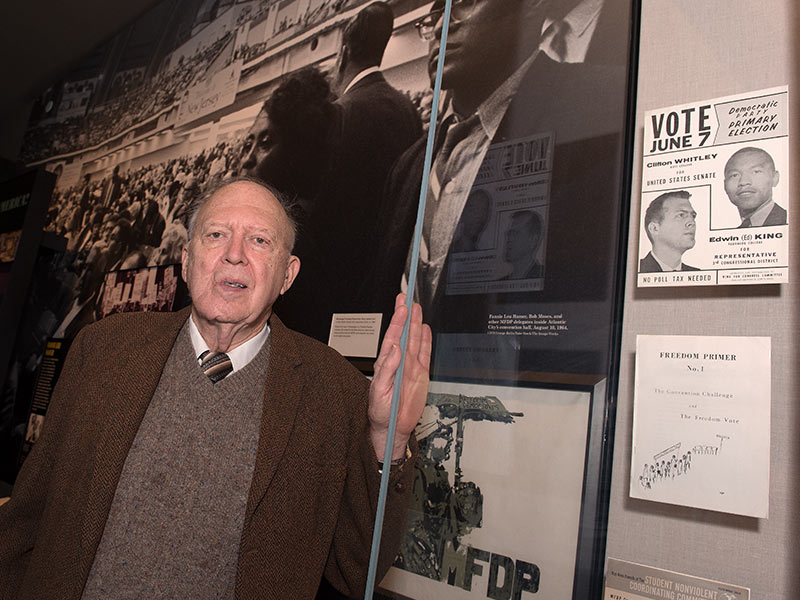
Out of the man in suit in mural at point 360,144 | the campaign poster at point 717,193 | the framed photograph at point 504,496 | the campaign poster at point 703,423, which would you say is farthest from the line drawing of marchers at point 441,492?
the man in suit in mural at point 360,144

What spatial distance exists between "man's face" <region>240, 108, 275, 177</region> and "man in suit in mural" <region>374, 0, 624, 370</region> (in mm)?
1513

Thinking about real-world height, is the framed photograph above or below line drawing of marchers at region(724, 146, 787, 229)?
below

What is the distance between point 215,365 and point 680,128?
1.11 metres

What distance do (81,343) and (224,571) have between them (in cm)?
68

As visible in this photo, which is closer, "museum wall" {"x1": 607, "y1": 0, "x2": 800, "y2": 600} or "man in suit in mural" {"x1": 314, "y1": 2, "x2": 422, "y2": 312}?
"museum wall" {"x1": 607, "y1": 0, "x2": 800, "y2": 600}

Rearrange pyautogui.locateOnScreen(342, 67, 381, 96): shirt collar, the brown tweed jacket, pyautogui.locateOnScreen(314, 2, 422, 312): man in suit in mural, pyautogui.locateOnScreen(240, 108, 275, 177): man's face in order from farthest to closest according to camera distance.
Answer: pyautogui.locateOnScreen(240, 108, 275, 177): man's face, pyautogui.locateOnScreen(342, 67, 381, 96): shirt collar, pyautogui.locateOnScreen(314, 2, 422, 312): man in suit in mural, the brown tweed jacket

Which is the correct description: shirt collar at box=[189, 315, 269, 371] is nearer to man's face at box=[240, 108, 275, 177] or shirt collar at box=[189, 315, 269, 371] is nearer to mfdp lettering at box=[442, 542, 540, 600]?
mfdp lettering at box=[442, 542, 540, 600]

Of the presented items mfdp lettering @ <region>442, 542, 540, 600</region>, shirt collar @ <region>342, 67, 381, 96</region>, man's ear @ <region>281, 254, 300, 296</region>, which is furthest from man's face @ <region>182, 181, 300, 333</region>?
mfdp lettering @ <region>442, 542, 540, 600</region>

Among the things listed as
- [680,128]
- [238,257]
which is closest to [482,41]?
[680,128]

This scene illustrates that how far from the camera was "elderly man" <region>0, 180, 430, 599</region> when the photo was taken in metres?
1.18

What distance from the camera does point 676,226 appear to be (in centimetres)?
68

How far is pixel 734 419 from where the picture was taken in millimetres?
602

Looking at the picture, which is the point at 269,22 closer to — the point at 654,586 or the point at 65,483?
the point at 65,483

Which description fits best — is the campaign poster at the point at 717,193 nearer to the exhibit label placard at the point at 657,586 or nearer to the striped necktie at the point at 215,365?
the exhibit label placard at the point at 657,586
